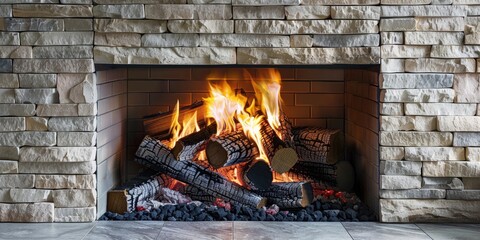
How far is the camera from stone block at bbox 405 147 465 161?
3166 millimetres

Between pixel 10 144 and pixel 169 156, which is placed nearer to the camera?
pixel 10 144

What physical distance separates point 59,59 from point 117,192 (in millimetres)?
659

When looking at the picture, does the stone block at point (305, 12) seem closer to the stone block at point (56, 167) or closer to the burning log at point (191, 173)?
the burning log at point (191, 173)

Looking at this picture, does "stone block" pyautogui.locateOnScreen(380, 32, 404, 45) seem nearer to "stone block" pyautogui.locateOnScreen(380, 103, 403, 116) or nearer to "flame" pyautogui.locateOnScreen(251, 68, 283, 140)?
"stone block" pyautogui.locateOnScreen(380, 103, 403, 116)

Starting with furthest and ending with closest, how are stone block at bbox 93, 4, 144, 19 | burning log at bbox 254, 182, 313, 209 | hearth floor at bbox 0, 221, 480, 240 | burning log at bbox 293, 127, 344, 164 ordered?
burning log at bbox 293, 127, 344, 164 → burning log at bbox 254, 182, 313, 209 → stone block at bbox 93, 4, 144, 19 → hearth floor at bbox 0, 221, 480, 240

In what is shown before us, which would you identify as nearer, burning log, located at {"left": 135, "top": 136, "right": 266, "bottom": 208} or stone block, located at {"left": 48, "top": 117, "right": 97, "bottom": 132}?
stone block, located at {"left": 48, "top": 117, "right": 97, "bottom": 132}

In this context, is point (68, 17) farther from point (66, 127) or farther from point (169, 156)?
point (169, 156)

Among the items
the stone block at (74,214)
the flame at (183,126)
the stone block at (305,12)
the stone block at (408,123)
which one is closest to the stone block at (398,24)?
the stone block at (305,12)

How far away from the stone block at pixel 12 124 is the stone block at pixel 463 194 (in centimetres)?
183

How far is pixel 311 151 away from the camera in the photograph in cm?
367

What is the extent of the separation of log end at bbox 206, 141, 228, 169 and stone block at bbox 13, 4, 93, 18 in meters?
0.83

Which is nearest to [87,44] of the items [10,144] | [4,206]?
[10,144]

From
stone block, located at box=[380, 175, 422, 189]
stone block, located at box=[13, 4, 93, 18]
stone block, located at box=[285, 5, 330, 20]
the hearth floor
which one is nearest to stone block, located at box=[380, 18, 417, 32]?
stone block, located at box=[285, 5, 330, 20]

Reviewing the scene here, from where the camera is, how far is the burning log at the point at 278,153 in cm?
350
